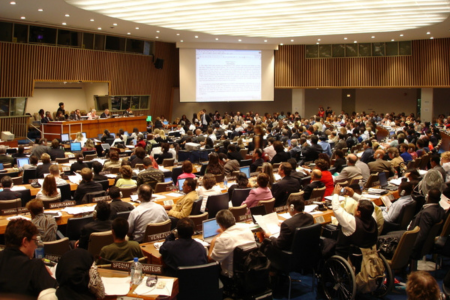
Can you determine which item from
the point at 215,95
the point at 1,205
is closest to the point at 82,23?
the point at 215,95

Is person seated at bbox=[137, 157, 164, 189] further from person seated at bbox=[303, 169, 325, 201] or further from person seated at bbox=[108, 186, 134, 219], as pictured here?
person seated at bbox=[303, 169, 325, 201]

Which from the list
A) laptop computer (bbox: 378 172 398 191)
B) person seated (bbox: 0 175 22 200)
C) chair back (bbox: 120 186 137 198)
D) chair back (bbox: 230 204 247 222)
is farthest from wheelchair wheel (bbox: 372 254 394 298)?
person seated (bbox: 0 175 22 200)

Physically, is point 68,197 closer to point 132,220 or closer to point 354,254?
point 132,220

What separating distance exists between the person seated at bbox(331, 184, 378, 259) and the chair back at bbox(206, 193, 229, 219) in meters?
2.07

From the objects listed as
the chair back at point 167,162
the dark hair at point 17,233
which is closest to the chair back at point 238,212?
the dark hair at point 17,233

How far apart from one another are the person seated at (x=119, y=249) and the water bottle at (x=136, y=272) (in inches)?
11.5

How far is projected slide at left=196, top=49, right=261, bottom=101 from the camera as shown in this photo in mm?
23906

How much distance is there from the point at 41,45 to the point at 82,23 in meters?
2.05

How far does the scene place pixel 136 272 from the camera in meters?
4.09

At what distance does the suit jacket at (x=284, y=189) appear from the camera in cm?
747

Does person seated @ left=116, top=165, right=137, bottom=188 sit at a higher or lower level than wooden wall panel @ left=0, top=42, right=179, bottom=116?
lower

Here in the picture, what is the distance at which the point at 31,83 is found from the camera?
1828 centimetres

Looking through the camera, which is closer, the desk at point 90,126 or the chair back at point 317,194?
the chair back at point 317,194

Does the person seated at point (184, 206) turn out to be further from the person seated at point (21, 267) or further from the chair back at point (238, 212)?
the person seated at point (21, 267)
